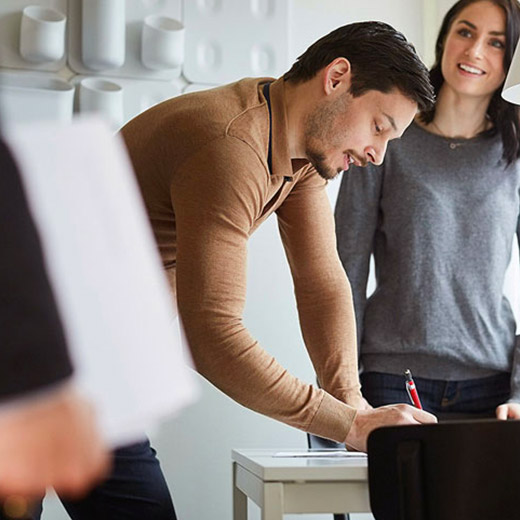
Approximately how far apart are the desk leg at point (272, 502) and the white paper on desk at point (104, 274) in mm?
825

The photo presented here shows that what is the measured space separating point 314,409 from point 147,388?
3.19 ft

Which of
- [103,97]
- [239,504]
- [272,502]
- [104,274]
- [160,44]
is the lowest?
[239,504]

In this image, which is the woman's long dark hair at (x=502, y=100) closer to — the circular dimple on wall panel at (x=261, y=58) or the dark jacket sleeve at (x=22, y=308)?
the circular dimple on wall panel at (x=261, y=58)

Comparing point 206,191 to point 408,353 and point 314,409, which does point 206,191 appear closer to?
point 314,409

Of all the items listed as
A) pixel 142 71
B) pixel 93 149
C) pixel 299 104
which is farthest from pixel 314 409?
pixel 142 71

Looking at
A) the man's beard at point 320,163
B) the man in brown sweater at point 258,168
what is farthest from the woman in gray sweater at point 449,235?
the man's beard at point 320,163

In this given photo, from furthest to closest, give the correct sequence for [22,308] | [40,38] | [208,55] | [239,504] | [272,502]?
[208,55], [40,38], [239,504], [272,502], [22,308]

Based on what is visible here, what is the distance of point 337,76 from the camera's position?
1.23 m

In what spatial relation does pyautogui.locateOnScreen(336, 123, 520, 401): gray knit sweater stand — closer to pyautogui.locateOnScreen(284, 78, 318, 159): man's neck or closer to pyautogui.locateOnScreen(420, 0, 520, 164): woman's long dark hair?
pyautogui.locateOnScreen(420, 0, 520, 164): woman's long dark hair

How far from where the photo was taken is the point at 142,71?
212 centimetres

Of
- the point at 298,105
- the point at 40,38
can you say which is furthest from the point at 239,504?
the point at 40,38

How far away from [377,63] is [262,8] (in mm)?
1097

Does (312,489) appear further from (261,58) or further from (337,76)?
(261,58)

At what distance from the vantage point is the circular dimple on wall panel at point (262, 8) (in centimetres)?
223
